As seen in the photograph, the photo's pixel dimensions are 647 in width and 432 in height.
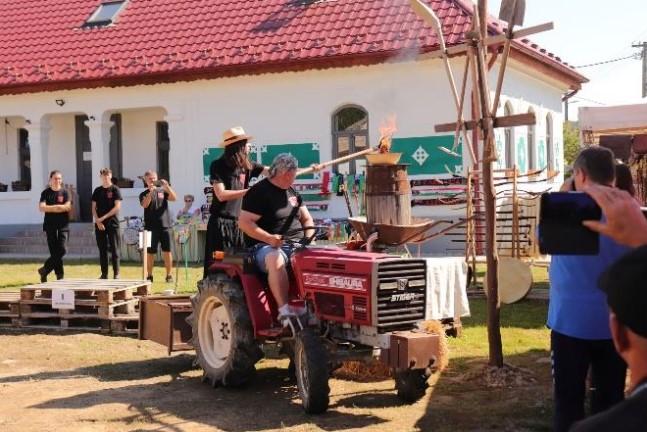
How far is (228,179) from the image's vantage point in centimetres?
781

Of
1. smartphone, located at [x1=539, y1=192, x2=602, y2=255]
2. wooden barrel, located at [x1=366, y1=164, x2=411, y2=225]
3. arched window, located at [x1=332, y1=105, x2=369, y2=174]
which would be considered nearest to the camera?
smartphone, located at [x1=539, y1=192, x2=602, y2=255]

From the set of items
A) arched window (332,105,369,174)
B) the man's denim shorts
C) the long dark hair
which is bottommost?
the man's denim shorts

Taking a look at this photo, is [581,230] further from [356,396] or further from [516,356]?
[516,356]

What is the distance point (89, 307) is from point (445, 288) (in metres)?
4.35

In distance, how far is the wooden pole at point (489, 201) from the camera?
6.88 m

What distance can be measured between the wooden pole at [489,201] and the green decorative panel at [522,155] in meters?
13.9

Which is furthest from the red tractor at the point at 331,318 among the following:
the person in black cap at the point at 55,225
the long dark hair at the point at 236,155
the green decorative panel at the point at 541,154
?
the green decorative panel at the point at 541,154

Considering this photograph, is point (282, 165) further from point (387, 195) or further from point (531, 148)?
point (531, 148)

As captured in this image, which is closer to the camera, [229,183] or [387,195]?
[387,195]

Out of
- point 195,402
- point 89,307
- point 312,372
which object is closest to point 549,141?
point 89,307

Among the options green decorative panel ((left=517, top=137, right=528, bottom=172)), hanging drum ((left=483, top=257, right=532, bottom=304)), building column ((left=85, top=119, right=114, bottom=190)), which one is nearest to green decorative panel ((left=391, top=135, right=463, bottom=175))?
green decorative panel ((left=517, top=137, right=528, bottom=172))

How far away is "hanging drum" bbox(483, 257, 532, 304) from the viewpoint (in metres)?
11.2

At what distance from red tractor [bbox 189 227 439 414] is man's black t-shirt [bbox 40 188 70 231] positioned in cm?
649

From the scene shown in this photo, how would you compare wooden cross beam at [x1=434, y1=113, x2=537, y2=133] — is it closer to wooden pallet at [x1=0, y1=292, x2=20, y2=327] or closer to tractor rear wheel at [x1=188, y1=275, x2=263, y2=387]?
tractor rear wheel at [x1=188, y1=275, x2=263, y2=387]
